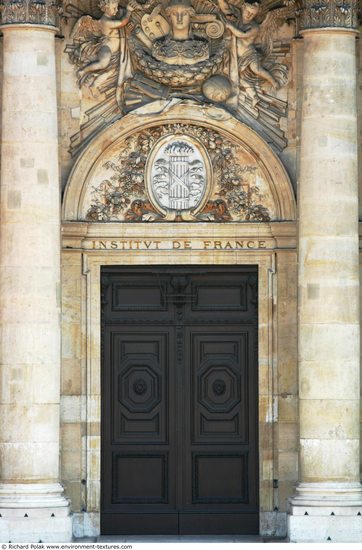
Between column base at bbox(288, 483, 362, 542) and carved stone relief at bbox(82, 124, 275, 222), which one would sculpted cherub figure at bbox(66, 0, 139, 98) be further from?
column base at bbox(288, 483, 362, 542)

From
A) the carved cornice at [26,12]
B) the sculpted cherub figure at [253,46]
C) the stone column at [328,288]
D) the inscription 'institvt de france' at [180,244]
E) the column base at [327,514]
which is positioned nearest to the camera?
the column base at [327,514]

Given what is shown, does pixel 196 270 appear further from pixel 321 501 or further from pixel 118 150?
pixel 321 501

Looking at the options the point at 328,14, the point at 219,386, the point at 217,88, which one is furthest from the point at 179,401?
the point at 328,14

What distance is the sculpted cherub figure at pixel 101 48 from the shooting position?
1080 inches

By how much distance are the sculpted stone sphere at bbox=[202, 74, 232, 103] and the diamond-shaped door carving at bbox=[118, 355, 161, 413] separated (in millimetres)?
3658

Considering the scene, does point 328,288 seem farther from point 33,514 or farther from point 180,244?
point 33,514

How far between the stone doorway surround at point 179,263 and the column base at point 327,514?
1093 mm

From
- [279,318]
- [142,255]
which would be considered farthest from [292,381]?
[142,255]

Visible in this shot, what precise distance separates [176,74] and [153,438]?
490cm

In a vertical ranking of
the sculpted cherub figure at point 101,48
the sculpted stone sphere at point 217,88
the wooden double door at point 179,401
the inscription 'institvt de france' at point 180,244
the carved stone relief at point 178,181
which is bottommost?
the wooden double door at point 179,401

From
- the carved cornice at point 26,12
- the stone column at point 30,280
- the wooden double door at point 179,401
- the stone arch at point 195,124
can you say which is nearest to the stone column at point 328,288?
the stone arch at point 195,124

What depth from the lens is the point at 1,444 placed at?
1035 inches

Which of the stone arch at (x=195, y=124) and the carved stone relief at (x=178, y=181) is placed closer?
the stone arch at (x=195, y=124)

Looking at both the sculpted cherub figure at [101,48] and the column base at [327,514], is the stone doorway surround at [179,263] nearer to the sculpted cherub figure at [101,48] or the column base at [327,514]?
the sculpted cherub figure at [101,48]
